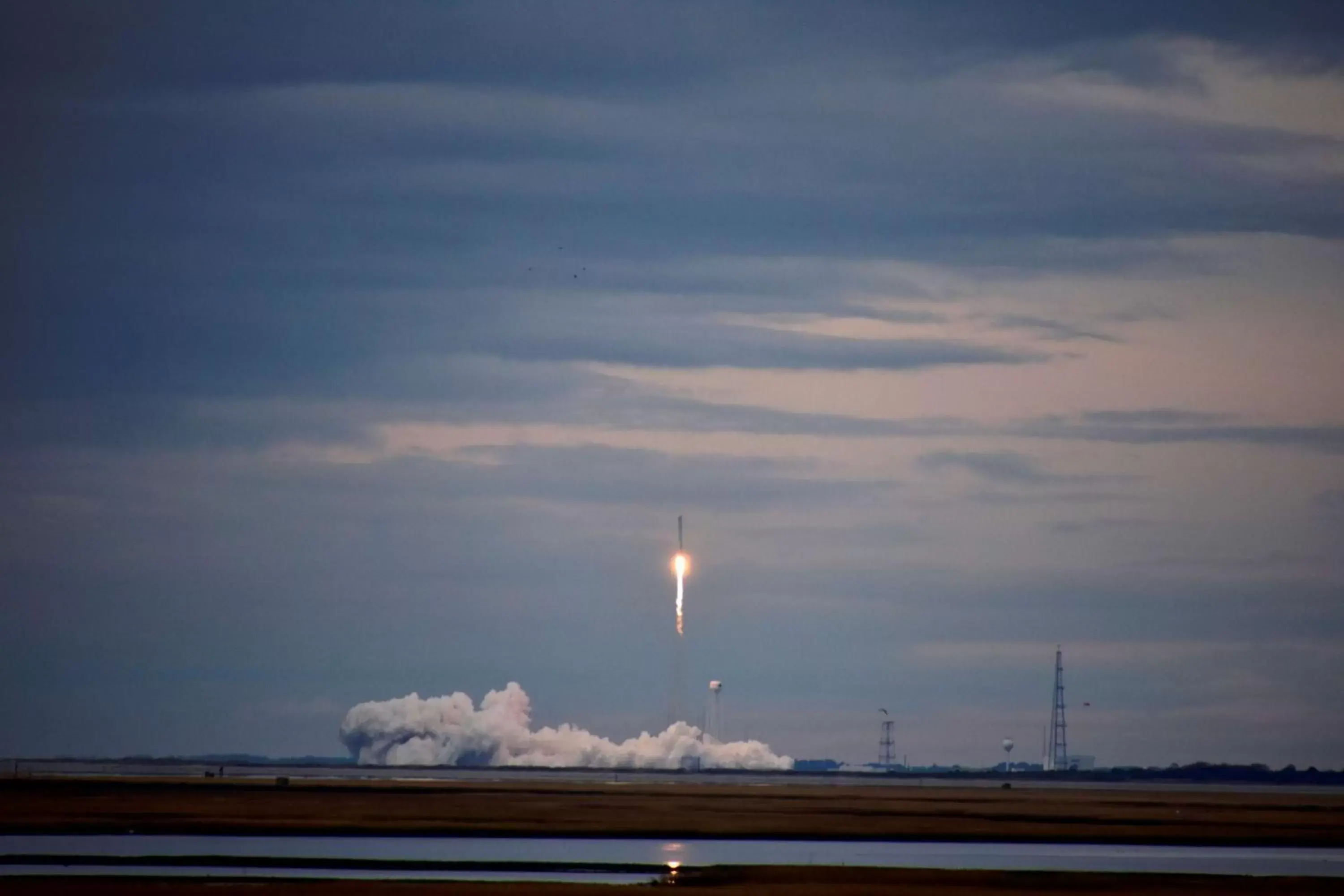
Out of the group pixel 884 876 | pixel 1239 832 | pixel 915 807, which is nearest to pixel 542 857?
pixel 884 876

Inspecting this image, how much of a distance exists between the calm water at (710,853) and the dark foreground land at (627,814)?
4120mm

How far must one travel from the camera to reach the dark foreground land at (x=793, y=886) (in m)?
66.2

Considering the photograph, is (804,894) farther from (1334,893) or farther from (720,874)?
(1334,893)

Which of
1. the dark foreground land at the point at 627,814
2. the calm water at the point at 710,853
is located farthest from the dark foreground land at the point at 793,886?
the dark foreground land at the point at 627,814

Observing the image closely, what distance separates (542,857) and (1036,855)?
26334 millimetres

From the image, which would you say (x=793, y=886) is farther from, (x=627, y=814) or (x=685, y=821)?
(x=627, y=814)

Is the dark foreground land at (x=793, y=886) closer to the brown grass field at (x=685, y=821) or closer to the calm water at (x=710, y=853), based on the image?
the brown grass field at (x=685, y=821)

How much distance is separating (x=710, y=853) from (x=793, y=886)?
Answer: 19.9 m

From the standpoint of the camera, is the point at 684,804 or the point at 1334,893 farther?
the point at 684,804

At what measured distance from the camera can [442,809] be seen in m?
124

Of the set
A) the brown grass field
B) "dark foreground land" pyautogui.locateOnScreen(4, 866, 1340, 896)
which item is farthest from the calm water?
"dark foreground land" pyautogui.locateOnScreen(4, 866, 1340, 896)

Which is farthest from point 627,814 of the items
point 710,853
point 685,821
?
point 710,853

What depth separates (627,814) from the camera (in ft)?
407

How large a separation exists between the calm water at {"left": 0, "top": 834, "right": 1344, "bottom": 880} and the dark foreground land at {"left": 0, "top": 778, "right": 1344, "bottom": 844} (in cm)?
412
